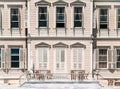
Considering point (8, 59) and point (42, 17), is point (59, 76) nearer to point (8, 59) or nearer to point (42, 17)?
point (8, 59)

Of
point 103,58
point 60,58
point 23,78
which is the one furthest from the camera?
point 103,58

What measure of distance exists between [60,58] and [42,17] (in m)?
3.68

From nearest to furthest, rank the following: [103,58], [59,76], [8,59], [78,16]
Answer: [59,76]
[78,16]
[8,59]
[103,58]

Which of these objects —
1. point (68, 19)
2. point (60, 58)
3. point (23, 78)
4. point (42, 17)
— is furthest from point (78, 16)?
point (23, 78)

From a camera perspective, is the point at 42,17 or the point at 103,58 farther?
the point at 103,58

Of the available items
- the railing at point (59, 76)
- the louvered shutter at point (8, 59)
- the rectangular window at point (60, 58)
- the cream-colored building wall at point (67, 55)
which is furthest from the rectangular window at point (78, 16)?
the louvered shutter at point (8, 59)

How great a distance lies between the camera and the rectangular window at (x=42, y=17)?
41531 mm

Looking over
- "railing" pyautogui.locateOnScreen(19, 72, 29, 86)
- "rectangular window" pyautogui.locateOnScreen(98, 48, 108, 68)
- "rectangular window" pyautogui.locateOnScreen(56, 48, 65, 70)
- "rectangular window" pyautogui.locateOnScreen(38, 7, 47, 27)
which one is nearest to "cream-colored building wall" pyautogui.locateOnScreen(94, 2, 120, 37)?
"rectangular window" pyautogui.locateOnScreen(98, 48, 108, 68)

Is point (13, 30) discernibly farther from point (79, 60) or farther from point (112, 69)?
Result: point (112, 69)

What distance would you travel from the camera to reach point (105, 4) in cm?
4225

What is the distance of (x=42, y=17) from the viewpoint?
41594mm

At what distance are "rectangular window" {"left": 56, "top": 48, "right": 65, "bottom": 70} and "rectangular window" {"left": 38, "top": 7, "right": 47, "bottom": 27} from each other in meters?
2.43

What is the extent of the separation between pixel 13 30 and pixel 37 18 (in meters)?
2.39

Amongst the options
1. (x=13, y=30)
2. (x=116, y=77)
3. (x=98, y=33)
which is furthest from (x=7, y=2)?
(x=116, y=77)
